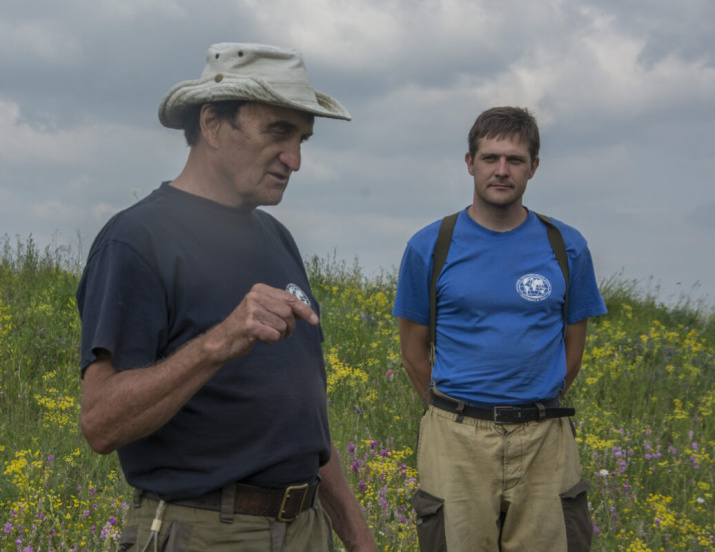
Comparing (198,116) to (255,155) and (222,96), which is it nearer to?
(222,96)

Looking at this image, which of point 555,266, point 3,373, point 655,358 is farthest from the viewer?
point 655,358

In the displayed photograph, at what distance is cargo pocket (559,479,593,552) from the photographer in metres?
3.76

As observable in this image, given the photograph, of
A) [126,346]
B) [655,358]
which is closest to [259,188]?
[126,346]

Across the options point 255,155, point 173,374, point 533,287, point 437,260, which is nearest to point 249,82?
point 255,155

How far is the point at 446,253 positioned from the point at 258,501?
2.18m

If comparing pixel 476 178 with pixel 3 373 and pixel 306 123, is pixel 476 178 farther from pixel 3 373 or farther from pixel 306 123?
pixel 3 373

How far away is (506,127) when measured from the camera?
13.4 ft

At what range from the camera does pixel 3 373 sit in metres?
6.82

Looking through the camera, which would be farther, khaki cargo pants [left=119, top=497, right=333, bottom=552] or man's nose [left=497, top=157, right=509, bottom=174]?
man's nose [left=497, top=157, right=509, bottom=174]

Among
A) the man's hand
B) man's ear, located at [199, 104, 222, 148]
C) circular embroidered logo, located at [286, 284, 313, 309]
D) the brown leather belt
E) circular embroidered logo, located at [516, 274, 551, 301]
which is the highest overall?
man's ear, located at [199, 104, 222, 148]

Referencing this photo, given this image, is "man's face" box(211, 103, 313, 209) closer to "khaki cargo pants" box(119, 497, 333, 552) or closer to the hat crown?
the hat crown

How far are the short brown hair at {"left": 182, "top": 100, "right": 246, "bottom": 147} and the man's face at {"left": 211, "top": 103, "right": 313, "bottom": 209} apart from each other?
0.06ft

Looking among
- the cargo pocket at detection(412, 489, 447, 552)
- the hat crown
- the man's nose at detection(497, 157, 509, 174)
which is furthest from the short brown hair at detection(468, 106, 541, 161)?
the hat crown

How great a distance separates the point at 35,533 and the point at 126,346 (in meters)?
2.67
